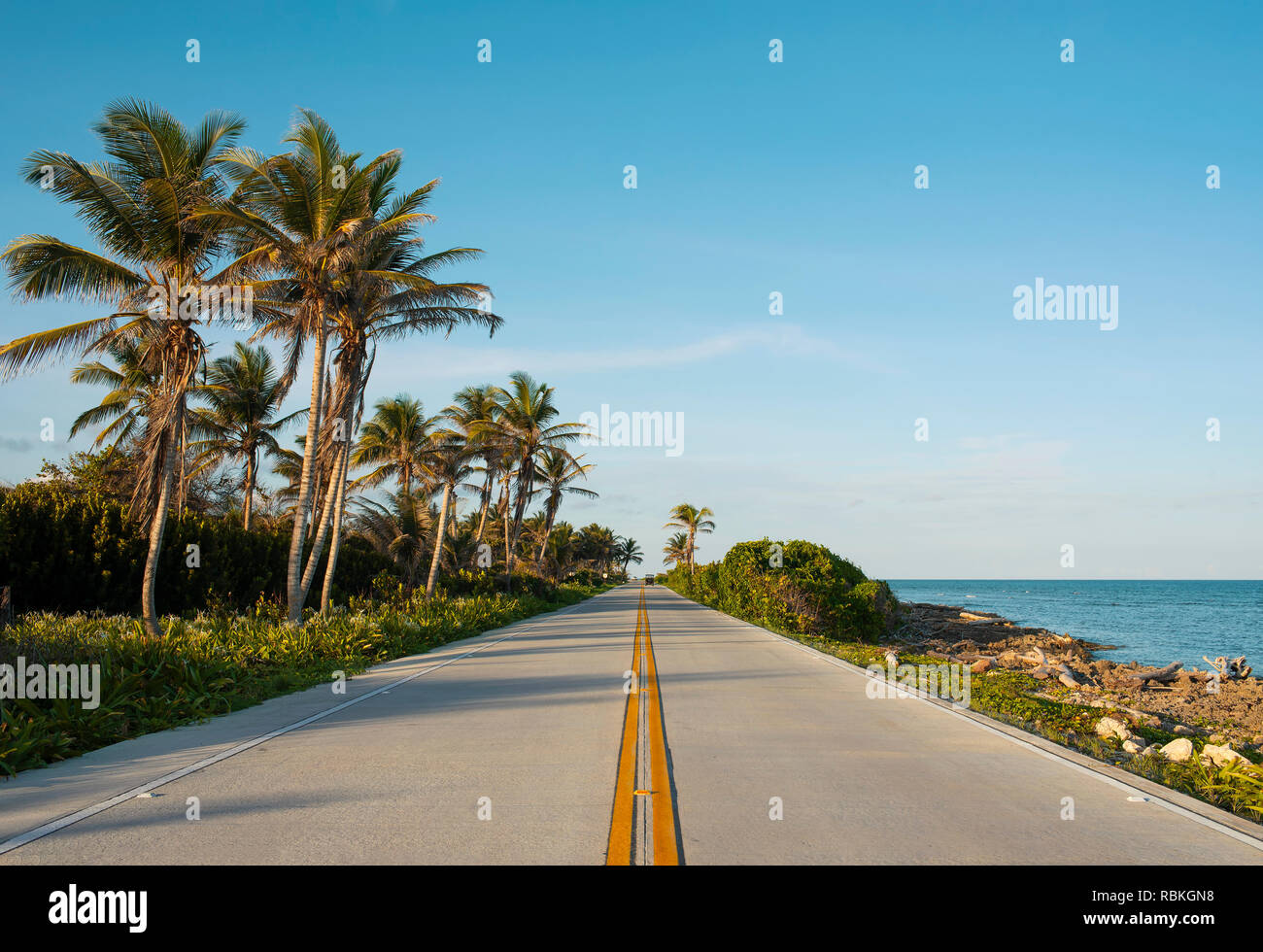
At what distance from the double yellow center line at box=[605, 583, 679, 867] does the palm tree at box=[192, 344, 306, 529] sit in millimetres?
27649

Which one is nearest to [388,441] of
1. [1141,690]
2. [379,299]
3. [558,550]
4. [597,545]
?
[379,299]

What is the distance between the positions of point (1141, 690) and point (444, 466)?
25660mm

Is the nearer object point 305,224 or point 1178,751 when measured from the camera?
point 1178,751

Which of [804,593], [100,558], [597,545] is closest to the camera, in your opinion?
[100,558]

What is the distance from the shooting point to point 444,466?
117ft

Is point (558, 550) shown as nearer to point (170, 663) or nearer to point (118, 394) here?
point (118, 394)

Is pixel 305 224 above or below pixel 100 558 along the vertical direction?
above

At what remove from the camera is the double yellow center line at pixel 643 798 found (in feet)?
16.1

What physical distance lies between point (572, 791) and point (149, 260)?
16.5 meters

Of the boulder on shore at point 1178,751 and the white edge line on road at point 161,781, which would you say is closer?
the white edge line on road at point 161,781

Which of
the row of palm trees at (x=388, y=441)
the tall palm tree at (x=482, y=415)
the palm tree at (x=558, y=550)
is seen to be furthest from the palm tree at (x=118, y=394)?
the palm tree at (x=558, y=550)

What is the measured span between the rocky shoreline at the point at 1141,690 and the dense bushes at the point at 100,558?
2043 centimetres

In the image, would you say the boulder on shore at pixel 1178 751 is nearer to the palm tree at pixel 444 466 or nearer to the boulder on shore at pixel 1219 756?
the boulder on shore at pixel 1219 756

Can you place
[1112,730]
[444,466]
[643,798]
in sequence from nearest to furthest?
[643,798]
[1112,730]
[444,466]
